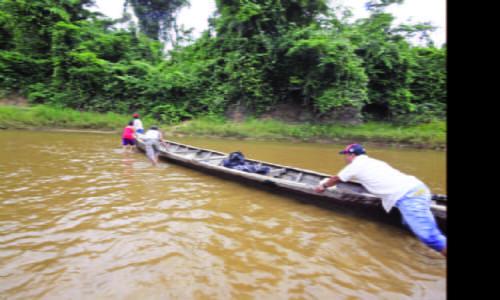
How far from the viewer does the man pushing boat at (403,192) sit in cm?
288

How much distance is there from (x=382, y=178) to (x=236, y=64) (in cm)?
1620

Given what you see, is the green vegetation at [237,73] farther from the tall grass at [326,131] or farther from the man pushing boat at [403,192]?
the man pushing boat at [403,192]

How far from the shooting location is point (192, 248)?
3.27 meters

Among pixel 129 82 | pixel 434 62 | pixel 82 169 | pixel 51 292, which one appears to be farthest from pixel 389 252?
pixel 129 82

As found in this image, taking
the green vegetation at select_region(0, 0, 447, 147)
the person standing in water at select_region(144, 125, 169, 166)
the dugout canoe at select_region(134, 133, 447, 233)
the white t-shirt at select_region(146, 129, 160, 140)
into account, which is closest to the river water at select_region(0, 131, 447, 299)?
the dugout canoe at select_region(134, 133, 447, 233)

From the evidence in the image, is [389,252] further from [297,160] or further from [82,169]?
[82,169]

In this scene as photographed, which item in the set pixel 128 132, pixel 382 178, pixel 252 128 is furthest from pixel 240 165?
pixel 252 128

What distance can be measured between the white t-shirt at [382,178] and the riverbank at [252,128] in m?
12.0

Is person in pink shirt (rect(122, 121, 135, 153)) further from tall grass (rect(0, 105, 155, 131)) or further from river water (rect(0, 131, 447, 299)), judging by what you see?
tall grass (rect(0, 105, 155, 131))

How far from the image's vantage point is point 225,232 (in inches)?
145

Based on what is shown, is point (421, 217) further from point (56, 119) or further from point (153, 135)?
point (56, 119)

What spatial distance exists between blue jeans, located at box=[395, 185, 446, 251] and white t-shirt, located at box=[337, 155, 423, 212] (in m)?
0.08

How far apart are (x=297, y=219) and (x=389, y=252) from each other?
137cm
